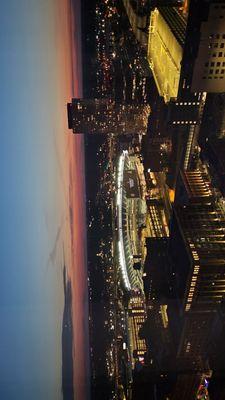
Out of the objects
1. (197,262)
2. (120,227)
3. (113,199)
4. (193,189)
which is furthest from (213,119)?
(120,227)

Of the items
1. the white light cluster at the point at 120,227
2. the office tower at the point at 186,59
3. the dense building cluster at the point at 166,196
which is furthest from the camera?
the white light cluster at the point at 120,227

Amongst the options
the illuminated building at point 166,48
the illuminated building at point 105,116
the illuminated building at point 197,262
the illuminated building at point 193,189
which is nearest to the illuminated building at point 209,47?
the illuminated building at point 166,48

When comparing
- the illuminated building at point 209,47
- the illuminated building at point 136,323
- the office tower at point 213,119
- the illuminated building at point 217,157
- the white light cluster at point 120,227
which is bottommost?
the illuminated building at point 136,323

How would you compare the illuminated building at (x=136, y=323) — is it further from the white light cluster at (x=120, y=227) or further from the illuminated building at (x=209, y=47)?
the illuminated building at (x=209, y=47)

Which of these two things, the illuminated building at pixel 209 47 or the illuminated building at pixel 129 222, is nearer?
the illuminated building at pixel 209 47

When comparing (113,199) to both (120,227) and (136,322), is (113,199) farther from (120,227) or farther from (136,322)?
(136,322)

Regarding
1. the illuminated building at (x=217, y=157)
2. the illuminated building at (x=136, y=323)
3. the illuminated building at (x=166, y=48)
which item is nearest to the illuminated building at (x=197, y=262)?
the illuminated building at (x=217, y=157)

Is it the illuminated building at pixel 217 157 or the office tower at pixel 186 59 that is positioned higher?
the office tower at pixel 186 59

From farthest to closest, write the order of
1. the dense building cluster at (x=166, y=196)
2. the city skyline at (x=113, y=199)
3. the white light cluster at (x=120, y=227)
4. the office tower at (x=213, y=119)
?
1. the white light cluster at (x=120, y=227)
2. the office tower at (x=213, y=119)
3. the dense building cluster at (x=166, y=196)
4. the city skyline at (x=113, y=199)

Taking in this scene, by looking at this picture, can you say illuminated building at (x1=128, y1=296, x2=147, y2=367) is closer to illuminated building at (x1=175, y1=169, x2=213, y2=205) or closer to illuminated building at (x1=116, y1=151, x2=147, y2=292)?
illuminated building at (x1=116, y1=151, x2=147, y2=292)

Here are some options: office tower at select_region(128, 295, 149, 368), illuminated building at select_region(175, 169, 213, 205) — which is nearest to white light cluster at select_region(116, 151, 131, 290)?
office tower at select_region(128, 295, 149, 368)
